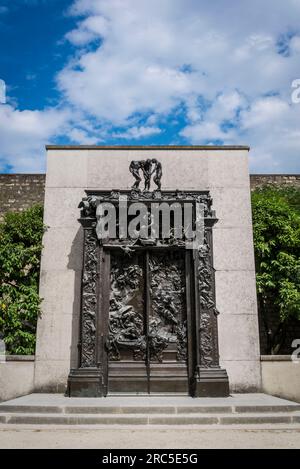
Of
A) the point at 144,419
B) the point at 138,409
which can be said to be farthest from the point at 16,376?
the point at 144,419

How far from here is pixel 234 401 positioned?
A: 7.27 metres

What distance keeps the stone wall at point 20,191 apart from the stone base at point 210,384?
923cm

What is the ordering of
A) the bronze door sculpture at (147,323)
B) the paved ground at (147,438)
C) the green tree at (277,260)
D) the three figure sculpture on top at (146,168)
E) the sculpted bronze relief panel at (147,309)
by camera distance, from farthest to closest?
the green tree at (277,260)
the three figure sculpture on top at (146,168)
the bronze door sculpture at (147,323)
the sculpted bronze relief panel at (147,309)
the paved ground at (147,438)

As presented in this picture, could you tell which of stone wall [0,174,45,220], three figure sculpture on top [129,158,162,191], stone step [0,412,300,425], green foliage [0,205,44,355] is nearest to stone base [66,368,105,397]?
stone step [0,412,300,425]

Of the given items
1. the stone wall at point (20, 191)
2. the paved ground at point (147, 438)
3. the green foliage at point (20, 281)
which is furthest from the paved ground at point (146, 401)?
the stone wall at point (20, 191)

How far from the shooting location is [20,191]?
14.9m

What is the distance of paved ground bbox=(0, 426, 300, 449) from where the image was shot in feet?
16.6

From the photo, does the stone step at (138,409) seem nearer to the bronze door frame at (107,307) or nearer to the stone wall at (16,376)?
the bronze door frame at (107,307)

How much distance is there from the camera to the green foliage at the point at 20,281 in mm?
9094

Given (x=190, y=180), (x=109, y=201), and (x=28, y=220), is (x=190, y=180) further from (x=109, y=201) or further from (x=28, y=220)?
(x=28, y=220)

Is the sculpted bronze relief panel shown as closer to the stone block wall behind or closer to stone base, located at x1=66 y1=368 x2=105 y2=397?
stone base, located at x1=66 y1=368 x2=105 y2=397

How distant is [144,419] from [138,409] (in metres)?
0.37

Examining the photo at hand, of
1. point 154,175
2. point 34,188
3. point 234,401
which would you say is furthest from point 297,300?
point 34,188

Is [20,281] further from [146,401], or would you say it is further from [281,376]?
[281,376]
